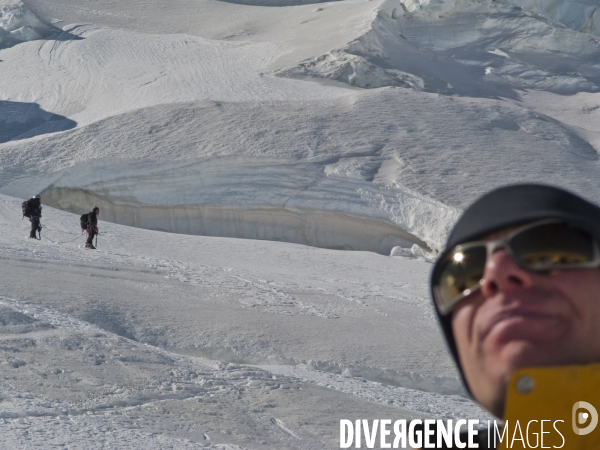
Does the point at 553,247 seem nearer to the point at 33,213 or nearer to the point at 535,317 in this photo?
the point at 535,317

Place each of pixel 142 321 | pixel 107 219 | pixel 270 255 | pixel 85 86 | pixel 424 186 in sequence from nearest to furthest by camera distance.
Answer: pixel 142 321
pixel 270 255
pixel 424 186
pixel 107 219
pixel 85 86

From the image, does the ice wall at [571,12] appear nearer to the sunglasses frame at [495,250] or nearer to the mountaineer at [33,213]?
the mountaineer at [33,213]

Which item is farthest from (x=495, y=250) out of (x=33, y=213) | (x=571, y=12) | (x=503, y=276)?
(x=571, y=12)

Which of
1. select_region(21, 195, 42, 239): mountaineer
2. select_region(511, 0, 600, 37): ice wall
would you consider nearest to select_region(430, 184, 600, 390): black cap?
select_region(21, 195, 42, 239): mountaineer

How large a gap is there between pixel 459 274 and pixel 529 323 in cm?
A: 12

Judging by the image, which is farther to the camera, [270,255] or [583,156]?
[583,156]

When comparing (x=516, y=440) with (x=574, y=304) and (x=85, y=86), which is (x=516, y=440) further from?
(x=85, y=86)

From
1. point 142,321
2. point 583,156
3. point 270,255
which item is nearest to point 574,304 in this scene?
point 142,321

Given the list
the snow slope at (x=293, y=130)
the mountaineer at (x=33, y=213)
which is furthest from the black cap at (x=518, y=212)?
the snow slope at (x=293, y=130)

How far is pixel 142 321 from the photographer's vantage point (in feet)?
A: 20.3

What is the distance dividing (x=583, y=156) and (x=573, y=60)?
33.7 ft

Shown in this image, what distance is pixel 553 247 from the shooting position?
72 cm

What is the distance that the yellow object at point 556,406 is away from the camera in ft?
2.23

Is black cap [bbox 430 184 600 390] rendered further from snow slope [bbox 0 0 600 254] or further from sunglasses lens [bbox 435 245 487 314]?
snow slope [bbox 0 0 600 254]
